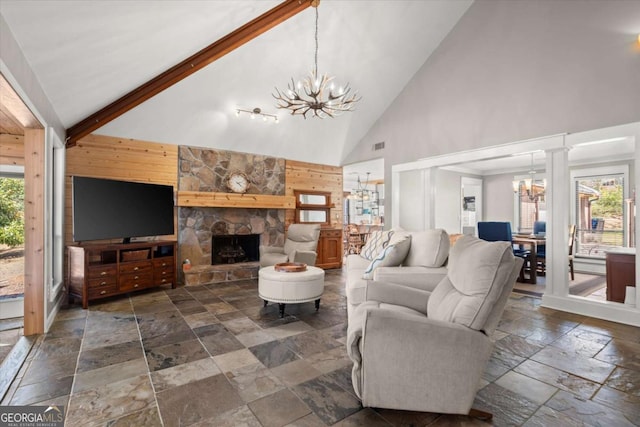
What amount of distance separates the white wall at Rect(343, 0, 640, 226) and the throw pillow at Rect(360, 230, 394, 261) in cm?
216

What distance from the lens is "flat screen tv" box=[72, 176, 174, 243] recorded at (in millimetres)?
3941

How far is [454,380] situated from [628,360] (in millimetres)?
2046

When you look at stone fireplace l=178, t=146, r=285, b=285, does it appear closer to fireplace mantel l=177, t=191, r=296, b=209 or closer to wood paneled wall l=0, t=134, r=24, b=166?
fireplace mantel l=177, t=191, r=296, b=209

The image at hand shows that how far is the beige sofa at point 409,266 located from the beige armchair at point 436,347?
98 centimetres

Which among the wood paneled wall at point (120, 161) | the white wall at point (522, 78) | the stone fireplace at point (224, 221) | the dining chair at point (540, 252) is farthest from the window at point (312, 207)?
the dining chair at point (540, 252)

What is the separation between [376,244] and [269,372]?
2217 millimetres

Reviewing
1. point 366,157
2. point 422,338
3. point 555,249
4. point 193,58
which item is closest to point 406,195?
point 366,157

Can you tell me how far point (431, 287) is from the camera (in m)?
2.79

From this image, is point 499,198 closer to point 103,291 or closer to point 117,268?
point 117,268

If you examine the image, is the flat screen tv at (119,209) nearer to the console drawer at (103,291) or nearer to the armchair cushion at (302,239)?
the console drawer at (103,291)

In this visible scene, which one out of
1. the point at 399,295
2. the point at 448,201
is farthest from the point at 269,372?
the point at 448,201

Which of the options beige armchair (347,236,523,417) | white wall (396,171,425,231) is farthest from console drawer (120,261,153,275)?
white wall (396,171,425,231)

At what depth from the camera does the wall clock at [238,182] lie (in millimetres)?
5797

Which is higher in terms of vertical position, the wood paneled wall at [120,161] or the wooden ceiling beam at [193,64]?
the wooden ceiling beam at [193,64]
